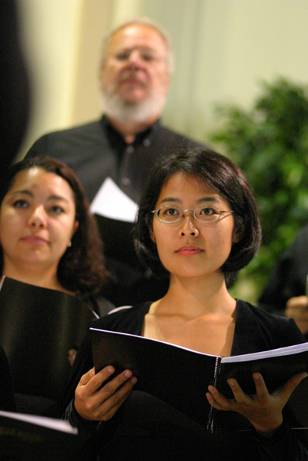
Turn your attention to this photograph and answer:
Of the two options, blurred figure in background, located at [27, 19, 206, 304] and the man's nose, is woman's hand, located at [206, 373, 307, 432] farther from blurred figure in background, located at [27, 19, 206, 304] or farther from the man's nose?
the man's nose

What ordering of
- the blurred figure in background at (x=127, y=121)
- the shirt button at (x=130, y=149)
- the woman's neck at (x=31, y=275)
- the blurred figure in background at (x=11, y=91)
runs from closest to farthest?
the blurred figure in background at (x=11, y=91), the woman's neck at (x=31, y=275), the blurred figure in background at (x=127, y=121), the shirt button at (x=130, y=149)

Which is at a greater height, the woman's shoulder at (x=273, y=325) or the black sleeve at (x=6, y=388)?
the woman's shoulder at (x=273, y=325)

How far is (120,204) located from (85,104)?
88.4 inches

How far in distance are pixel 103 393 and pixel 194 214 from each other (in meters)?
0.52

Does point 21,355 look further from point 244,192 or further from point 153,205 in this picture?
point 244,192

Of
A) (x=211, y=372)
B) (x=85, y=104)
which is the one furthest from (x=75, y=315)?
(x=85, y=104)

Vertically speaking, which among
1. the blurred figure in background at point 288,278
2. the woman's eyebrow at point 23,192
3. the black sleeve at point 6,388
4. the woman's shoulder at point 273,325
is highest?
the woman's eyebrow at point 23,192

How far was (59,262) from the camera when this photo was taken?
2.65 meters

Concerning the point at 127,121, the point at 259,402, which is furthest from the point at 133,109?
the point at 259,402

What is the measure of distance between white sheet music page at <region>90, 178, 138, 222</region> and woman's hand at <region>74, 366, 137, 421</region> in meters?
1.01

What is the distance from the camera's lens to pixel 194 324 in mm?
2080

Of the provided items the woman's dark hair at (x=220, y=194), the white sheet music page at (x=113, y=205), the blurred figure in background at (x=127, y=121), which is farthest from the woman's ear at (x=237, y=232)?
the blurred figure in background at (x=127, y=121)

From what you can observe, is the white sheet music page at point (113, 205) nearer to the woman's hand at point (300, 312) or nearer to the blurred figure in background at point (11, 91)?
the woman's hand at point (300, 312)

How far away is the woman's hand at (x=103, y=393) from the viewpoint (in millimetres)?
1896
